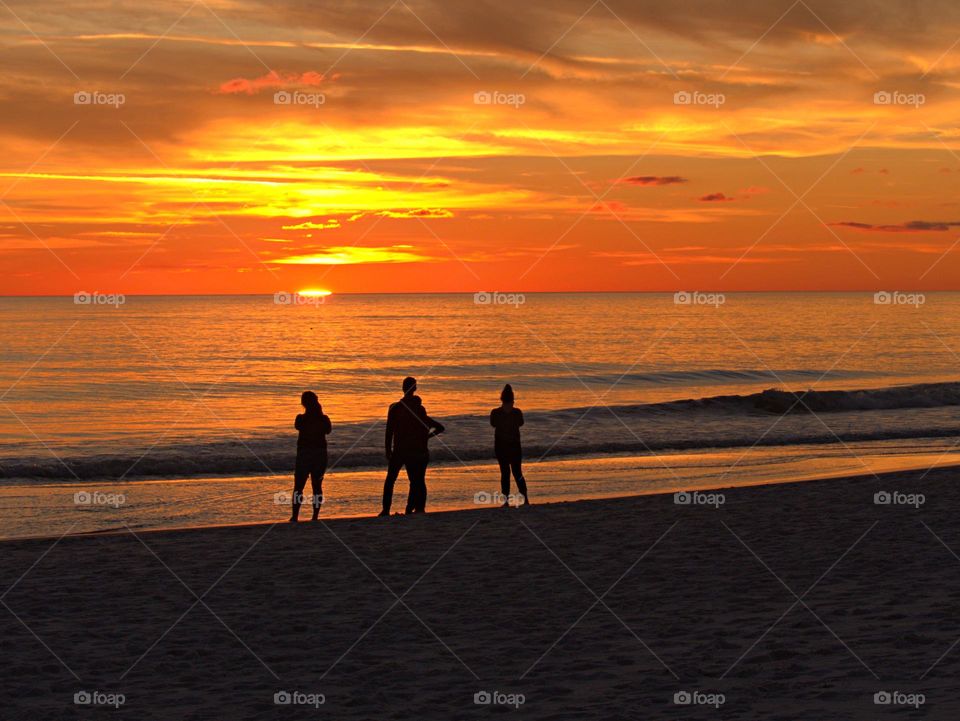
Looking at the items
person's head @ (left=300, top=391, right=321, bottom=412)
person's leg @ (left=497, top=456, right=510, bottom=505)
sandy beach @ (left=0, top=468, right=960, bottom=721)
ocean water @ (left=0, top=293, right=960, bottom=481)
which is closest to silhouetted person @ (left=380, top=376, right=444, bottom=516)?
sandy beach @ (left=0, top=468, right=960, bottom=721)

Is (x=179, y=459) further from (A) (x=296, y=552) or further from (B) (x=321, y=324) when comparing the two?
(B) (x=321, y=324)

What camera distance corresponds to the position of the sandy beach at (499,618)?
284 inches

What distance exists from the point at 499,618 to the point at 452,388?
4477 centimetres

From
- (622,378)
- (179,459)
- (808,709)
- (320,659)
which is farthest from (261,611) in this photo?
(622,378)

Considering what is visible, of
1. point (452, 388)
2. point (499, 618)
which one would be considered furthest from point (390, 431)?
point (452, 388)

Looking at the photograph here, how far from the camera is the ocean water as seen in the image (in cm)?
3031

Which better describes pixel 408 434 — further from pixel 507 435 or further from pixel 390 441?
pixel 507 435

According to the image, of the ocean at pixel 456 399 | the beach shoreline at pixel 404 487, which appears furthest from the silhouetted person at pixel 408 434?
the ocean at pixel 456 399

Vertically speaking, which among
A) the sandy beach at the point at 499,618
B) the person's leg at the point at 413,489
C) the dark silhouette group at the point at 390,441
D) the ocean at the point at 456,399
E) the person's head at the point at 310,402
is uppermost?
the ocean at the point at 456,399

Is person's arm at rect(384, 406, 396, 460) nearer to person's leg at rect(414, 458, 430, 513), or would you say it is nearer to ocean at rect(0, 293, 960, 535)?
person's leg at rect(414, 458, 430, 513)

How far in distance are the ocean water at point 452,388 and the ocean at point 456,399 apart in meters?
0.16

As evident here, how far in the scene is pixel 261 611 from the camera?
10.1m

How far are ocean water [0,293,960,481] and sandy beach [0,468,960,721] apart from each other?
1296 cm

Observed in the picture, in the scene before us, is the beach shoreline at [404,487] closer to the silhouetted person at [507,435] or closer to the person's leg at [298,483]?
the person's leg at [298,483]
